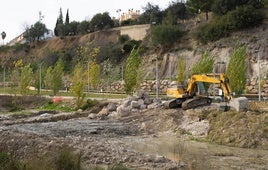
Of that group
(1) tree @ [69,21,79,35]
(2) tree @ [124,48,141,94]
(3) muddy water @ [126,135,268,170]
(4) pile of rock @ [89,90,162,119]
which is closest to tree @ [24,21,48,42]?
(1) tree @ [69,21,79,35]

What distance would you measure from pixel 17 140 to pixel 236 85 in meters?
20.1

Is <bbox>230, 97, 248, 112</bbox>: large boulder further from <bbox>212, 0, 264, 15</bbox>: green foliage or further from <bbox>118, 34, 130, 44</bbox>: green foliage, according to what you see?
<bbox>118, 34, 130, 44</bbox>: green foliage

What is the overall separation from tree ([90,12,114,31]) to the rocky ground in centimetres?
5271

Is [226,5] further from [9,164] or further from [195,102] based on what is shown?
[9,164]

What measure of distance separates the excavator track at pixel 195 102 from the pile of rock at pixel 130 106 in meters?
3.59

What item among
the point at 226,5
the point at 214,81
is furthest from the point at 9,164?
the point at 226,5

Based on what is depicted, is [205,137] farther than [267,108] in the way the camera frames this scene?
No

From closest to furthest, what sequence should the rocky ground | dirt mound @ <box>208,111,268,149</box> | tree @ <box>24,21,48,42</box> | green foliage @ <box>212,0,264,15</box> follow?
the rocky ground < dirt mound @ <box>208,111,268,149</box> < green foliage @ <box>212,0,264,15</box> < tree @ <box>24,21,48,42</box>

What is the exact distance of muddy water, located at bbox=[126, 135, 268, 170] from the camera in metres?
13.4

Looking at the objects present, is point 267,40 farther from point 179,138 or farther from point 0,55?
point 0,55

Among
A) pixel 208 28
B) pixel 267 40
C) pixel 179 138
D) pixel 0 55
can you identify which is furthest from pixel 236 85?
pixel 0 55

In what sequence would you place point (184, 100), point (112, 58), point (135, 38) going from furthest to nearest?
point (135, 38) → point (112, 58) → point (184, 100)

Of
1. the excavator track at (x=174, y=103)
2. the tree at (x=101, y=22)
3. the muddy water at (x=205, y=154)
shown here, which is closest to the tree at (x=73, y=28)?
the tree at (x=101, y=22)

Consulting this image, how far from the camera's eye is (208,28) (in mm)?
53688
